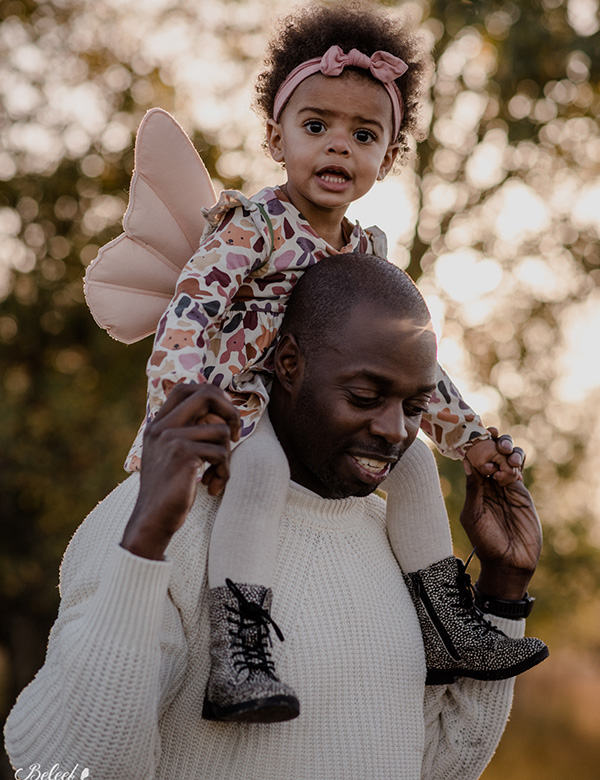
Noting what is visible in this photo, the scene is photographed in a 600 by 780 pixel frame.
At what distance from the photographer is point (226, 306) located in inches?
97.5

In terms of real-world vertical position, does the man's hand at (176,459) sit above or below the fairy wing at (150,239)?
below

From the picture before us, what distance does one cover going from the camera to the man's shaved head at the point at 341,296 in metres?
2.52

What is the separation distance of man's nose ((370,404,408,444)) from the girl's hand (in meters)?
0.56

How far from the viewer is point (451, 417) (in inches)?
115

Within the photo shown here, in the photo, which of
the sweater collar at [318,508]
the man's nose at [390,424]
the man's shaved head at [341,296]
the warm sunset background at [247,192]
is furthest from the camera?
the warm sunset background at [247,192]

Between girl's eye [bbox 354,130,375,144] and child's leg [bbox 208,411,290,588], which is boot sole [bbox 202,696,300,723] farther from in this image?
girl's eye [bbox 354,130,375,144]

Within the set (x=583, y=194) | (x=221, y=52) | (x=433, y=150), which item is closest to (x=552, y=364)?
(x=583, y=194)

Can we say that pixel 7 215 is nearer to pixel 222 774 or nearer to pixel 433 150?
pixel 433 150

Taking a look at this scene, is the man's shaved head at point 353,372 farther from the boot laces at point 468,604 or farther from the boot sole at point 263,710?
the boot sole at point 263,710

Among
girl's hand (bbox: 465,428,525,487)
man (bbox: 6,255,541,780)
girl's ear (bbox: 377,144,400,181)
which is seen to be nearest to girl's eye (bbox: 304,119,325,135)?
girl's ear (bbox: 377,144,400,181)

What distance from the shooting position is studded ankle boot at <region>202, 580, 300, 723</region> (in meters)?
2.18

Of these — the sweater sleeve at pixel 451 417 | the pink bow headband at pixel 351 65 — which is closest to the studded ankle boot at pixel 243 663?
the sweater sleeve at pixel 451 417

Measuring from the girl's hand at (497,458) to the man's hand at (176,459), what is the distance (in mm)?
1054

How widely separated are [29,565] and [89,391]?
7.34ft
